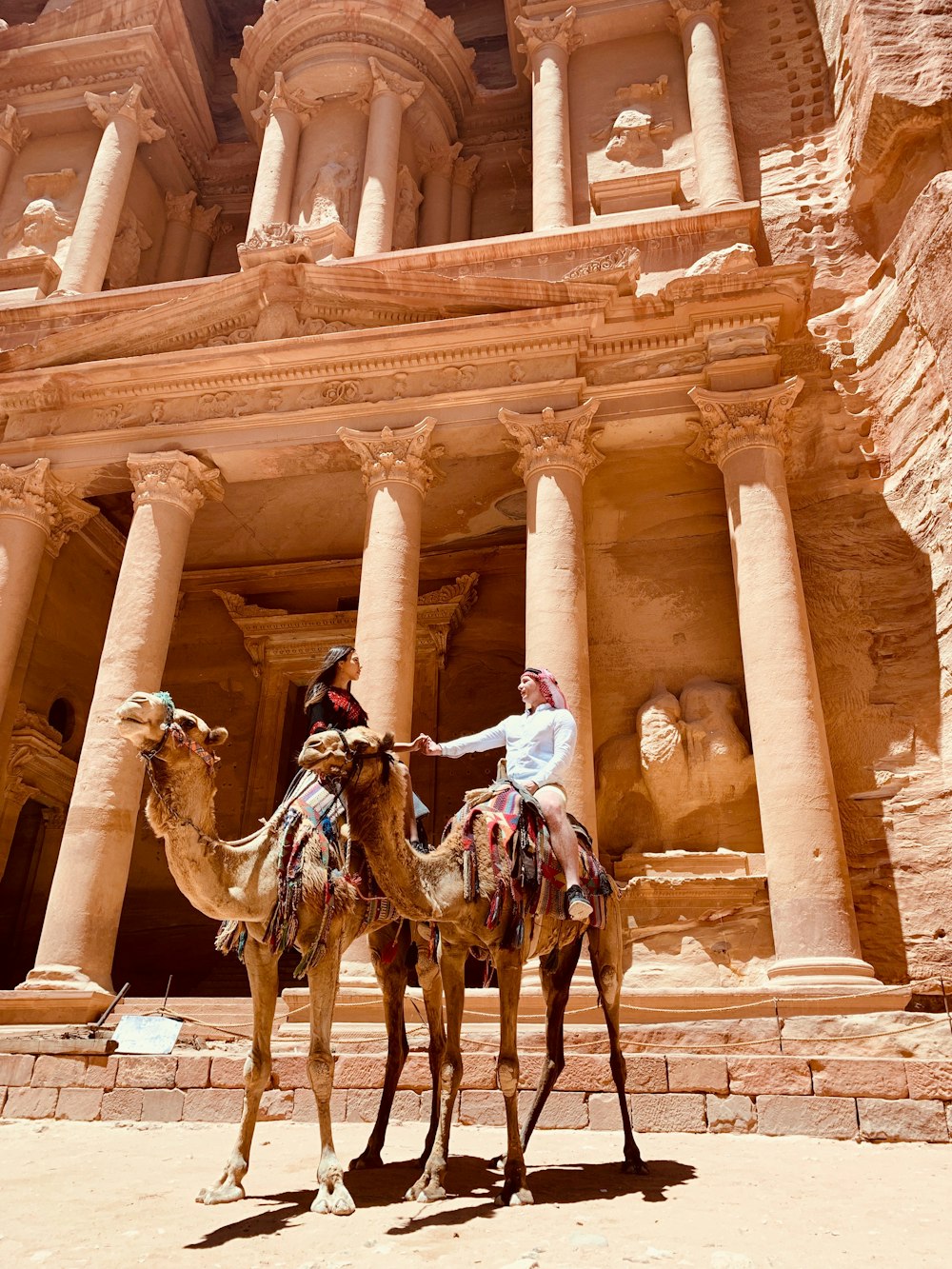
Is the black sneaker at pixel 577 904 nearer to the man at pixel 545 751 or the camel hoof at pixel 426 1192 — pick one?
the man at pixel 545 751

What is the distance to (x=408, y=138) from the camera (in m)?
22.2

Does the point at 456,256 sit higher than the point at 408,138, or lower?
lower

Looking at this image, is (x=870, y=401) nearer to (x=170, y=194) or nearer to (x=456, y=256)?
(x=456, y=256)

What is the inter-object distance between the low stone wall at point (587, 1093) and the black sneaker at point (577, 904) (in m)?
2.61

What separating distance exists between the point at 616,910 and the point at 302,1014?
16.5 feet

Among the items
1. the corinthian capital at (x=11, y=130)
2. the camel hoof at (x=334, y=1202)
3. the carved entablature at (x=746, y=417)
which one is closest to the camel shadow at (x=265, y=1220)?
the camel hoof at (x=334, y=1202)

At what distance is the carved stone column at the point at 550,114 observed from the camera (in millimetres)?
18141

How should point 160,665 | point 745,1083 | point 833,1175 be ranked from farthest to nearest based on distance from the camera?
point 160,665 < point 745,1083 < point 833,1175

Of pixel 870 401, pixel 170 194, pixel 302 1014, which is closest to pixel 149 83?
pixel 170 194

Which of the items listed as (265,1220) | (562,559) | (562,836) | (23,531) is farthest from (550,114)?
(265,1220)

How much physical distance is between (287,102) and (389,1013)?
70.7ft

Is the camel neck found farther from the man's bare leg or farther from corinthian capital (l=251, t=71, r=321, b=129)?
corinthian capital (l=251, t=71, r=321, b=129)

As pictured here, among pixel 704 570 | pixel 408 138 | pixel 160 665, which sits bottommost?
pixel 160 665

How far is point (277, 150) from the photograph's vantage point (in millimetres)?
20734
